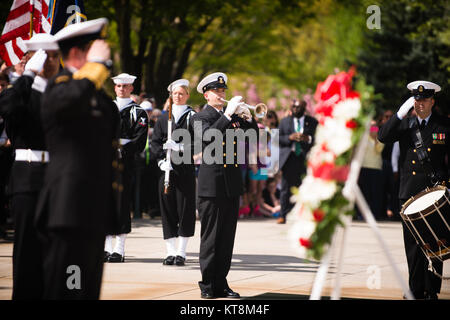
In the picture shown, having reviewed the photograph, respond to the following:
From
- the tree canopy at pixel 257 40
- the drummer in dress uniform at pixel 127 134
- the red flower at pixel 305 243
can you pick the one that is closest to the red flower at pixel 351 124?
the red flower at pixel 305 243

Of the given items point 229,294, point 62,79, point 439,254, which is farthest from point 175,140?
point 62,79

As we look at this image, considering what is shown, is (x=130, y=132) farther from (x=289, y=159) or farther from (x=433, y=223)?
(x=289, y=159)

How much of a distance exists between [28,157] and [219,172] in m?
2.46

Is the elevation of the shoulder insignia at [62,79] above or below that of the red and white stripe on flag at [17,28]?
below

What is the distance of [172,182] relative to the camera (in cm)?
1048

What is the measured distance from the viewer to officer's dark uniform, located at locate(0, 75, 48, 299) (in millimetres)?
6004

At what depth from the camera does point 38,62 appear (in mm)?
6223

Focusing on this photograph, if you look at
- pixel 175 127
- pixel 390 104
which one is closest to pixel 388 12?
pixel 390 104

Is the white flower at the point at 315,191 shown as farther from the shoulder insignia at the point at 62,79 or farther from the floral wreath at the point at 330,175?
the shoulder insignia at the point at 62,79

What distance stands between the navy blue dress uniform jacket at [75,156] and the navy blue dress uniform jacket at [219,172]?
9.04 feet

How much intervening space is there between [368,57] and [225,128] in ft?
72.3

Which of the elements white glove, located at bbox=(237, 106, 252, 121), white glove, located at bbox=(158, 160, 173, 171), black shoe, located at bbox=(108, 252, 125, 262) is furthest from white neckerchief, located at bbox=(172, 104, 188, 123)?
white glove, located at bbox=(237, 106, 252, 121)

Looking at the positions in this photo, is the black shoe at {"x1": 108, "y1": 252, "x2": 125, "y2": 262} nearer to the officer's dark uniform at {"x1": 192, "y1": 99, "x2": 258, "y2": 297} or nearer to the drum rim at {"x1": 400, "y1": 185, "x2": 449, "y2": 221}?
the officer's dark uniform at {"x1": 192, "y1": 99, "x2": 258, "y2": 297}

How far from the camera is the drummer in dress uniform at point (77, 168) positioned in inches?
204
